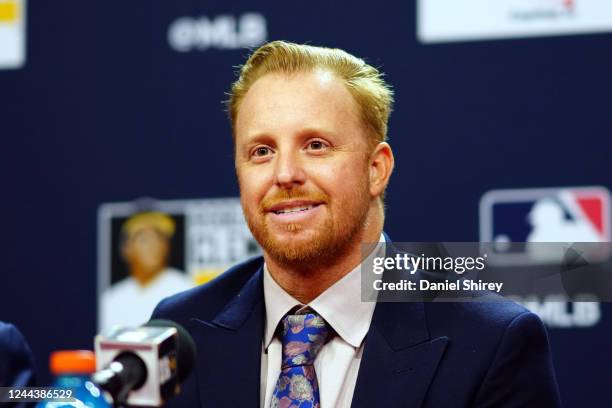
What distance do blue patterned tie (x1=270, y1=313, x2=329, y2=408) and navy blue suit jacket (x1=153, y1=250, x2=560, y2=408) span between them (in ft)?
0.23

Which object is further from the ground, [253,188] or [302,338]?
[253,188]

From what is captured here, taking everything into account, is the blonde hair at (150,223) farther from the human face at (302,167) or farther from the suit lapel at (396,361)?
the suit lapel at (396,361)

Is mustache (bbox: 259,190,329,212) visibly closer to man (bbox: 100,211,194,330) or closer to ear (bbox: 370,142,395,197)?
ear (bbox: 370,142,395,197)

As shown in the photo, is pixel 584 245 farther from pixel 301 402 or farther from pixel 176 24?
pixel 176 24

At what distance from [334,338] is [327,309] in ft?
0.19

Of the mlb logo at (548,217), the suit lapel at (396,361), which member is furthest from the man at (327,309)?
the mlb logo at (548,217)

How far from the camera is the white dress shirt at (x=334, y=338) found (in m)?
1.66

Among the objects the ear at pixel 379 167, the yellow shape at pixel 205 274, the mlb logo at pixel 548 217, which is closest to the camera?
the ear at pixel 379 167

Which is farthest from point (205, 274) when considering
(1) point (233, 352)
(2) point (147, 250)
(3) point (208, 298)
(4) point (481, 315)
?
(4) point (481, 315)

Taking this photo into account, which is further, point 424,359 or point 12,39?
point 12,39

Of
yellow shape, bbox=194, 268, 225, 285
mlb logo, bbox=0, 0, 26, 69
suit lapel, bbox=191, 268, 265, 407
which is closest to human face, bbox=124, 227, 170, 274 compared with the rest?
yellow shape, bbox=194, 268, 225, 285

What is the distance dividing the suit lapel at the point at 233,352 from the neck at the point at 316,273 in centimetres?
9

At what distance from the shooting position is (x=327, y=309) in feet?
5.66

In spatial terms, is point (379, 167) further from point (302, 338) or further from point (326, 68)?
point (302, 338)
